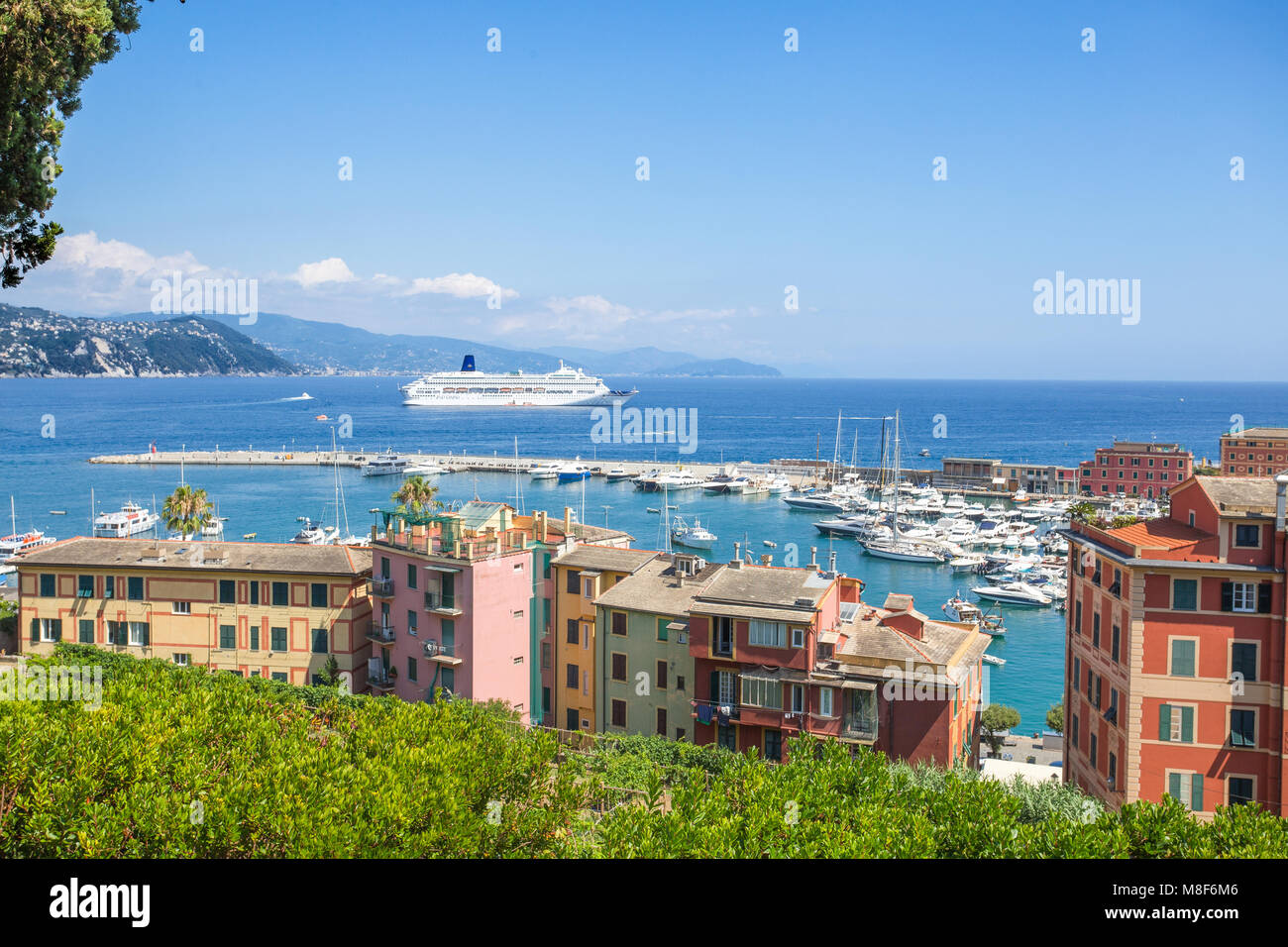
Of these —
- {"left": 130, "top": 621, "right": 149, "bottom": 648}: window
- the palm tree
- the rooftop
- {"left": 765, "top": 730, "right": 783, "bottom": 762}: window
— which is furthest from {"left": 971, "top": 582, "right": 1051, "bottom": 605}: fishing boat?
{"left": 130, "top": 621, "right": 149, "bottom": 648}: window

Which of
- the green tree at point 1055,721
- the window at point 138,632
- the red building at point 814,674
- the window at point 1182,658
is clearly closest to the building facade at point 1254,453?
the green tree at point 1055,721

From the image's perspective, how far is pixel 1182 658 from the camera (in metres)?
20.0

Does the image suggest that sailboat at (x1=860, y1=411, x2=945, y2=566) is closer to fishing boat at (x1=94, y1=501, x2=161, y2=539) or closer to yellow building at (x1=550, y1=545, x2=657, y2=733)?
yellow building at (x1=550, y1=545, x2=657, y2=733)

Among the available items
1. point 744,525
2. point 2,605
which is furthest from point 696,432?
point 2,605

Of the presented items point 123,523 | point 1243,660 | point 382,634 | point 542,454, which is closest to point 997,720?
point 1243,660

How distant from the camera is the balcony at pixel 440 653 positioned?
26.5 metres

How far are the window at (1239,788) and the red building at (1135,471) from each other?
235 ft

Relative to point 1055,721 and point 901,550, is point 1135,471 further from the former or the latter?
point 1055,721

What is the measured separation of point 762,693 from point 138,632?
18.7 metres

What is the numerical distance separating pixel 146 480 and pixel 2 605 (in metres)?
76.8

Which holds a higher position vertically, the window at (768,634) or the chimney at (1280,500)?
the chimney at (1280,500)

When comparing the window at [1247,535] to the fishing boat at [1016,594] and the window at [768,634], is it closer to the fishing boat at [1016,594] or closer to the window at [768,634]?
the window at [768,634]
